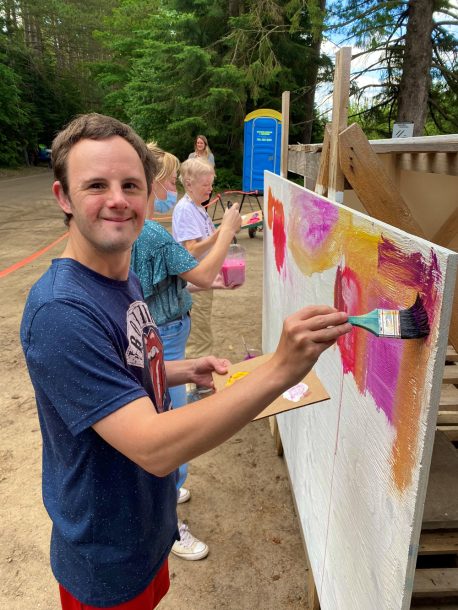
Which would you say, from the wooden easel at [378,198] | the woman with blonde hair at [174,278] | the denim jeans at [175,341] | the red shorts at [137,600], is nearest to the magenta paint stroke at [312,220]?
the wooden easel at [378,198]

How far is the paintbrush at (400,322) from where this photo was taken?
0.87m

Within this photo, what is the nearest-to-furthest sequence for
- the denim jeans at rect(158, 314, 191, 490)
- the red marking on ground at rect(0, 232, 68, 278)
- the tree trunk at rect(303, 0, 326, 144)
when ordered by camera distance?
the denim jeans at rect(158, 314, 191, 490)
the red marking on ground at rect(0, 232, 68, 278)
the tree trunk at rect(303, 0, 326, 144)

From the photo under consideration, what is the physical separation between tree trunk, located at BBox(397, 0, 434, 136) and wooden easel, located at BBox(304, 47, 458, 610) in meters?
12.5

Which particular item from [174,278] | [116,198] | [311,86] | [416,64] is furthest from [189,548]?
[311,86]

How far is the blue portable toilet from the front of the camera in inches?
560

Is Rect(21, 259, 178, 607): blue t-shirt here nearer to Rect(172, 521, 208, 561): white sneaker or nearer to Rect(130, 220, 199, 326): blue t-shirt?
Rect(130, 220, 199, 326): blue t-shirt

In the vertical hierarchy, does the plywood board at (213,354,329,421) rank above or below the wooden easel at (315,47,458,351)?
below

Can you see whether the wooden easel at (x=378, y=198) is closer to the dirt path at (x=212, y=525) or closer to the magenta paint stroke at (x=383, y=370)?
the dirt path at (x=212, y=525)

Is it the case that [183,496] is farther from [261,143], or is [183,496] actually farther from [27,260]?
[261,143]

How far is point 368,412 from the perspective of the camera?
1213 mm

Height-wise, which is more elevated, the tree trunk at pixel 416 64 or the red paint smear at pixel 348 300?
the tree trunk at pixel 416 64

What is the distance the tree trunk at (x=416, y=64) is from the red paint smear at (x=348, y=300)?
1310 centimetres

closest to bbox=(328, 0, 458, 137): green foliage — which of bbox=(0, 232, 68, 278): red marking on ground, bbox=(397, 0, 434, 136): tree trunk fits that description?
bbox=(397, 0, 434, 136): tree trunk

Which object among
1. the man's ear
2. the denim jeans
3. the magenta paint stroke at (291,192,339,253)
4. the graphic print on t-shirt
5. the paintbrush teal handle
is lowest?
the denim jeans
